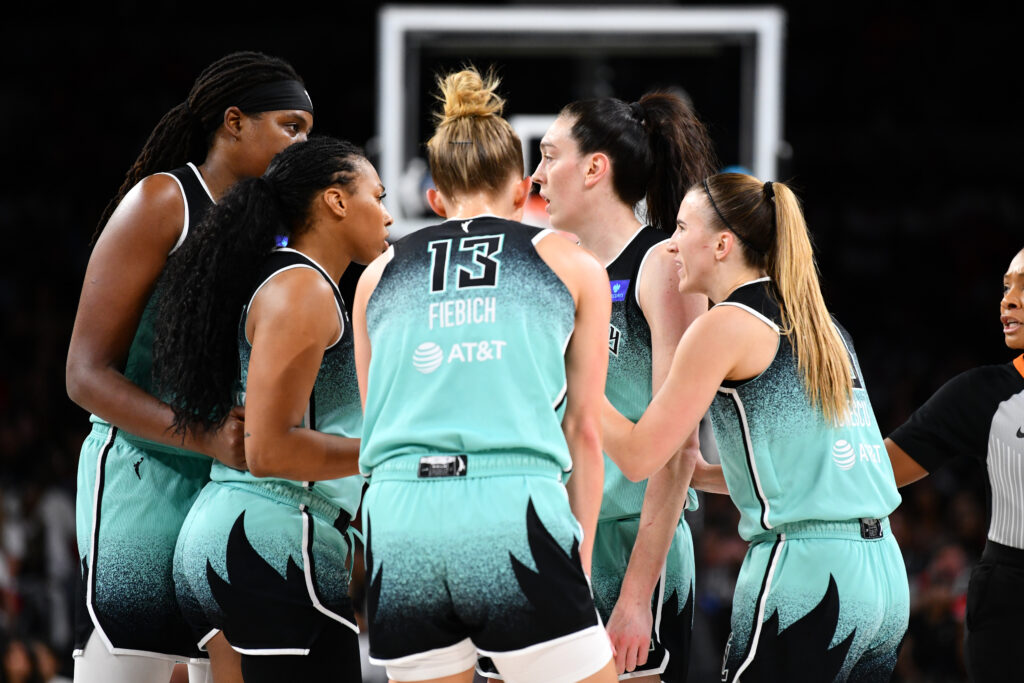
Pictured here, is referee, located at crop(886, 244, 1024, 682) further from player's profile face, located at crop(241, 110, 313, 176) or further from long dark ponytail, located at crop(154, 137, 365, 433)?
player's profile face, located at crop(241, 110, 313, 176)

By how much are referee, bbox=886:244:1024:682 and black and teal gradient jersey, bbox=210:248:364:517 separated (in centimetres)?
163

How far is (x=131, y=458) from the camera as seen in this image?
3.22 m

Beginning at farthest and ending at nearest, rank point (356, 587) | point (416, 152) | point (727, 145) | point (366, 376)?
point (356, 587), point (727, 145), point (416, 152), point (366, 376)

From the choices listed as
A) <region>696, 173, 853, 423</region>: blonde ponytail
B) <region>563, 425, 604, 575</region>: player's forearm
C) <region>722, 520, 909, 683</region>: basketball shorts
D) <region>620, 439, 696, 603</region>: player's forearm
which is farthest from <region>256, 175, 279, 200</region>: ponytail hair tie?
<region>722, 520, 909, 683</region>: basketball shorts

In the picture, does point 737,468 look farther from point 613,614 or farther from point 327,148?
point 327,148

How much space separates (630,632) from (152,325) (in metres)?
1.55

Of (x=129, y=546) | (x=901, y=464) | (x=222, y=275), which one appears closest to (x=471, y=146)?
(x=222, y=275)

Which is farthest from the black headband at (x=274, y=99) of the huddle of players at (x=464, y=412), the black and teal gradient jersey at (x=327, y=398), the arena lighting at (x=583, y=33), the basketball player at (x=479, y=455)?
the arena lighting at (x=583, y=33)

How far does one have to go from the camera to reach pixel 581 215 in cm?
347

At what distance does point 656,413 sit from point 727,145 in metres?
5.31

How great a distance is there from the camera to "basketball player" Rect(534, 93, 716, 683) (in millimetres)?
3193

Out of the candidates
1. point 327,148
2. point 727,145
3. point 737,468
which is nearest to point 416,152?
point 727,145

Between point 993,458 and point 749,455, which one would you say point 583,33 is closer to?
point 993,458

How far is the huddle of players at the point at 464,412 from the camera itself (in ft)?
8.11
